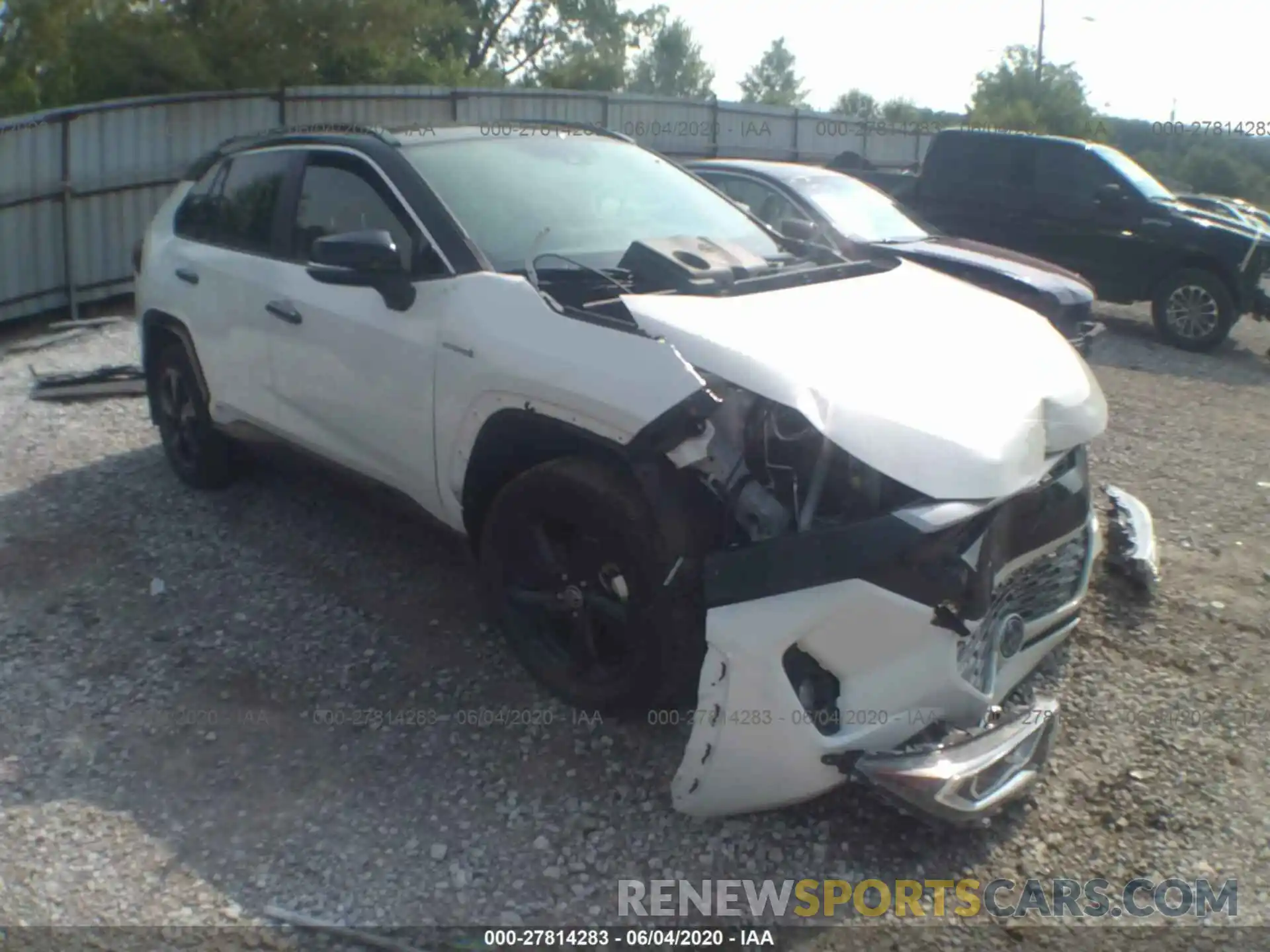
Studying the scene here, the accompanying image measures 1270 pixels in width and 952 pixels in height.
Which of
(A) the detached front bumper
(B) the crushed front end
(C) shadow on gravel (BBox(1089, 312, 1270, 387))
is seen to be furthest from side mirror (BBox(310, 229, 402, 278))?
(C) shadow on gravel (BBox(1089, 312, 1270, 387))

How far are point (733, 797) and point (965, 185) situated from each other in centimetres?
1082

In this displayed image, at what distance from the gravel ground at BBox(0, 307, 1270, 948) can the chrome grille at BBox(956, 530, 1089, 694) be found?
488mm

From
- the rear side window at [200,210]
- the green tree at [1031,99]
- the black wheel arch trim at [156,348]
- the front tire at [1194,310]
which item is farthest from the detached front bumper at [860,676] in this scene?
the green tree at [1031,99]

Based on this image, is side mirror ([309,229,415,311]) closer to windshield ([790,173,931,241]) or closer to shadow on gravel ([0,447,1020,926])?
shadow on gravel ([0,447,1020,926])

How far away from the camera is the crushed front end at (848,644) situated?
118 inches

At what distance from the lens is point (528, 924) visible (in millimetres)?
3111

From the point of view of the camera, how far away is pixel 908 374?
10.9 ft

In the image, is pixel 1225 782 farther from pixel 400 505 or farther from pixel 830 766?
pixel 400 505

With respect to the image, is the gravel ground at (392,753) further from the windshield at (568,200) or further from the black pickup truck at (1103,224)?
the black pickup truck at (1103,224)

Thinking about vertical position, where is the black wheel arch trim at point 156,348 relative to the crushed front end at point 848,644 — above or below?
above

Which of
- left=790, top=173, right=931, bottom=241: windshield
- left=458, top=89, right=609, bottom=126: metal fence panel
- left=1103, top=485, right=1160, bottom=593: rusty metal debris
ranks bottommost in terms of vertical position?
left=1103, top=485, right=1160, bottom=593: rusty metal debris

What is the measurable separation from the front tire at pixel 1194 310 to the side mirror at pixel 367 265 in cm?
983

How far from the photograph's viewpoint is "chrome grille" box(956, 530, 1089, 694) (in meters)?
3.31

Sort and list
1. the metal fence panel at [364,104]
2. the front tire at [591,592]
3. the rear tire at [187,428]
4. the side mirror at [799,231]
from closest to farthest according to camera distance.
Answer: the front tire at [591,592]
the side mirror at [799,231]
the rear tire at [187,428]
the metal fence panel at [364,104]
